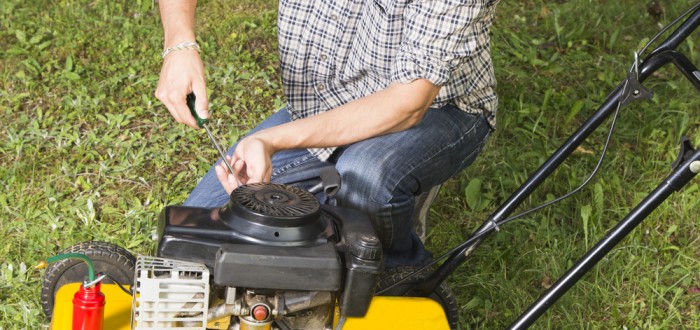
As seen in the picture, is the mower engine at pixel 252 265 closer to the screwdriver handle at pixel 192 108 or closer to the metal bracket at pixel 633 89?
the screwdriver handle at pixel 192 108

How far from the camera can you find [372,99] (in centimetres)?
227

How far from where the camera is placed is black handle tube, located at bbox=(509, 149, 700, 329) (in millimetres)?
2025

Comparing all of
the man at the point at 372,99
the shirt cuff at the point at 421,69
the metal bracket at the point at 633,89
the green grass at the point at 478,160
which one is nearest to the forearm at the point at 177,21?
the man at the point at 372,99

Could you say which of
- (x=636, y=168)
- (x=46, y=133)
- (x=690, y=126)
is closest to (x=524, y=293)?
(x=636, y=168)

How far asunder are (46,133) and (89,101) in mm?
234

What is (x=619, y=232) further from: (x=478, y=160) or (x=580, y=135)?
(x=478, y=160)

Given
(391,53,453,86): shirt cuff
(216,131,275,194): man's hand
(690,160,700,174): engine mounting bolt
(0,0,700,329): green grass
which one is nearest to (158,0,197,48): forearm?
(216,131,275,194): man's hand

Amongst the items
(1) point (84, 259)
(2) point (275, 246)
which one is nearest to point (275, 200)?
(2) point (275, 246)

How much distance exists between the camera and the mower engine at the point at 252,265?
69.1 inches

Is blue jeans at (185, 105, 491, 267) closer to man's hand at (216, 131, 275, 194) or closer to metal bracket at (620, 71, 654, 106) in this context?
man's hand at (216, 131, 275, 194)

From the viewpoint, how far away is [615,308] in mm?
2863

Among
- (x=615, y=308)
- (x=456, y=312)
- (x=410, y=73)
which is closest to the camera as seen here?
(x=410, y=73)

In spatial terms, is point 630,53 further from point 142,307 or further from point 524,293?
point 142,307

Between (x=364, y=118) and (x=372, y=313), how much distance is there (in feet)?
1.49
